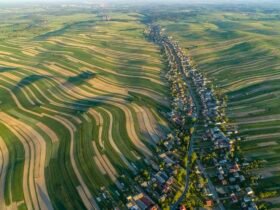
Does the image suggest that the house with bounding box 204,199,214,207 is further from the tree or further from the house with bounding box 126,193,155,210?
the tree

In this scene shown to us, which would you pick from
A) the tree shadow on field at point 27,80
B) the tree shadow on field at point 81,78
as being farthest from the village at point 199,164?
the tree shadow on field at point 27,80

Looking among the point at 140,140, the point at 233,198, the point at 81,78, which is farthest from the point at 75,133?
→ the point at 81,78

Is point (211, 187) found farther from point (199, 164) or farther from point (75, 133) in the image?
point (75, 133)

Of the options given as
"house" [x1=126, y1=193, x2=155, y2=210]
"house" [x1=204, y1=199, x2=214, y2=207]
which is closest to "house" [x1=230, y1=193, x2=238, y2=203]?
"house" [x1=204, y1=199, x2=214, y2=207]

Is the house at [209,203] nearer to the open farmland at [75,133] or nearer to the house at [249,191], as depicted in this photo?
the house at [249,191]

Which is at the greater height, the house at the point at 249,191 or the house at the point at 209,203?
the house at the point at 249,191

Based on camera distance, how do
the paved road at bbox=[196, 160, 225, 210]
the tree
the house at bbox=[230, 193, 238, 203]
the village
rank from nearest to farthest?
the paved road at bbox=[196, 160, 225, 210]
the house at bbox=[230, 193, 238, 203]
the village
the tree

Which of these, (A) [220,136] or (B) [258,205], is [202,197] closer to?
(B) [258,205]

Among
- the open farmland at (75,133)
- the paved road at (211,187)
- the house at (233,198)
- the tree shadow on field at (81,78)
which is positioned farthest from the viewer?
the tree shadow on field at (81,78)

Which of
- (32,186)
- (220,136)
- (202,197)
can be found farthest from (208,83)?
(32,186)
